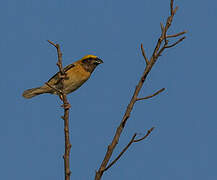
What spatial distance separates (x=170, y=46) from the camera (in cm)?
318

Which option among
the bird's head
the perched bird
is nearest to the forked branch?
the perched bird

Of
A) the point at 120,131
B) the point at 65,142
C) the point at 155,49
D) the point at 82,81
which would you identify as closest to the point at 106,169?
the point at 120,131

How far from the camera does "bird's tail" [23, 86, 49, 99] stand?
968cm

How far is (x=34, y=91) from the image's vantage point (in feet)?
31.9

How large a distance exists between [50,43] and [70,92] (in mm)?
6164

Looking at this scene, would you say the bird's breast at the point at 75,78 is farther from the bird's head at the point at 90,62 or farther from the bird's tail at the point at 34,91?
the bird's tail at the point at 34,91

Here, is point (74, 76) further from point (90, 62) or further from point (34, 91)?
point (34, 91)

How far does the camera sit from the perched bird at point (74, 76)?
9344 millimetres

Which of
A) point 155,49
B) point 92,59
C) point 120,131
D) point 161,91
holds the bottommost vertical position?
point 120,131

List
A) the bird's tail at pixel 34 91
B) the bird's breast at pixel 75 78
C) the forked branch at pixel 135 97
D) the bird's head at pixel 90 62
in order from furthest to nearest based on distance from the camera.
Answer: the bird's head at pixel 90 62 < the bird's tail at pixel 34 91 < the bird's breast at pixel 75 78 < the forked branch at pixel 135 97

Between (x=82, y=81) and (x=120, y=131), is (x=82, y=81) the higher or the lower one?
the higher one

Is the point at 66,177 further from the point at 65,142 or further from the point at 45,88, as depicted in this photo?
the point at 45,88

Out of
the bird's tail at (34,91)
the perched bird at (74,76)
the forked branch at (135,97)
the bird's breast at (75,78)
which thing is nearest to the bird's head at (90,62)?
the perched bird at (74,76)

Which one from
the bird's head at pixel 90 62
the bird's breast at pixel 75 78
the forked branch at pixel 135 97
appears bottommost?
the forked branch at pixel 135 97
